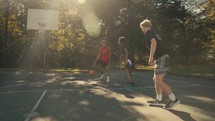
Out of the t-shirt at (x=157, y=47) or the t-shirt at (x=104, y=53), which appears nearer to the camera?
the t-shirt at (x=157, y=47)

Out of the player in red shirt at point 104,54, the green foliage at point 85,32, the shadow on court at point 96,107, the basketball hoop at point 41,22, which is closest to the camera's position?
the shadow on court at point 96,107

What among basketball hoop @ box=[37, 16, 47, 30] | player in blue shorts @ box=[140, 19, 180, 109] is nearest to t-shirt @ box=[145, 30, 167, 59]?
player in blue shorts @ box=[140, 19, 180, 109]

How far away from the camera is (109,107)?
7.73 m

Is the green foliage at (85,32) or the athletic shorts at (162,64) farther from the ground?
the green foliage at (85,32)

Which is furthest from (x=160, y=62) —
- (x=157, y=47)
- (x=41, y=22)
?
(x=41, y=22)

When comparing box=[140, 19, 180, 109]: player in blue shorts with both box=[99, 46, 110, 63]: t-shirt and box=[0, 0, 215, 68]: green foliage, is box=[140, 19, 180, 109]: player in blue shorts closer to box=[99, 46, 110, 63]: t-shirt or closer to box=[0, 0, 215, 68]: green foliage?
box=[99, 46, 110, 63]: t-shirt

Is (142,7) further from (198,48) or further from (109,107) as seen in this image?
(109,107)

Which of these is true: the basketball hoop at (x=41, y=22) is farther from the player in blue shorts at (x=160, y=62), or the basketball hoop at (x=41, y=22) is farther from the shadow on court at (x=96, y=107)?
the player in blue shorts at (x=160, y=62)

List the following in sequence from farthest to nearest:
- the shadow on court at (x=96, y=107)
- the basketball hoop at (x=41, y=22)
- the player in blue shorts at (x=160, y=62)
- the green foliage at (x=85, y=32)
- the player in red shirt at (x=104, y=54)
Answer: the green foliage at (x=85, y=32) → the basketball hoop at (x=41, y=22) → the player in red shirt at (x=104, y=54) → the player in blue shorts at (x=160, y=62) → the shadow on court at (x=96, y=107)

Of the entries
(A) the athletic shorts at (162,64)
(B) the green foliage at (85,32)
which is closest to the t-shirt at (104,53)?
(A) the athletic shorts at (162,64)

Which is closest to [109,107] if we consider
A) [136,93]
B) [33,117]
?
[33,117]

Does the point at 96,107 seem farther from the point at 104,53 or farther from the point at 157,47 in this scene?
the point at 104,53

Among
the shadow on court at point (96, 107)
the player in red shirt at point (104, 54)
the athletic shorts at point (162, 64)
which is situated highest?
A: the player in red shirt at point (104, 54)

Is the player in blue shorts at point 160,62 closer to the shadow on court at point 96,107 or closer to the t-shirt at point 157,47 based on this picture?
the t-shirt at point 157,47
